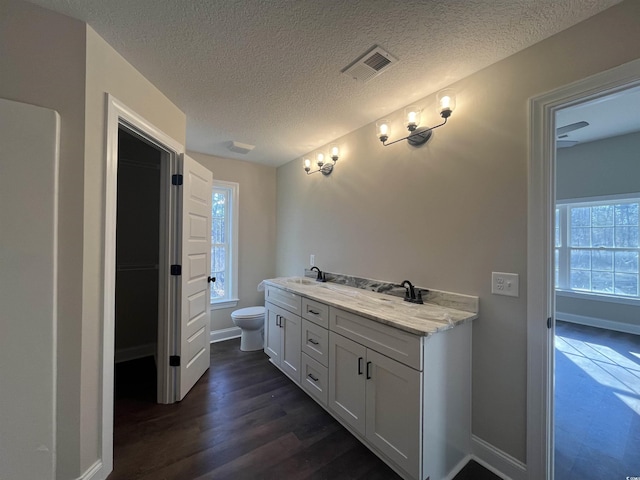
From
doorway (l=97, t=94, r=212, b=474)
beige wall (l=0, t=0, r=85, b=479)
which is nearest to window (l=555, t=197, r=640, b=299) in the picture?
doorway (l=97, t=94, r=212, b=474)

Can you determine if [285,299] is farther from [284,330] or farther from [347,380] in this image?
[347,380]

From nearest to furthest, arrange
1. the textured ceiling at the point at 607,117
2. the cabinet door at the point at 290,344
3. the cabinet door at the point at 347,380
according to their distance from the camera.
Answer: the cabinet door at the point at 347,380
the cabinet door at the point at 290,344
the textured ceiling at the point at 607,117

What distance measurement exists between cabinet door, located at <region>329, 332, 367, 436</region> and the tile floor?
1.16 metres

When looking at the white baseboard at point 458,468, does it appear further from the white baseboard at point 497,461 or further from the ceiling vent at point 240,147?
the ceiling vent at point 240,147

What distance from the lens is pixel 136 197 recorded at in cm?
306

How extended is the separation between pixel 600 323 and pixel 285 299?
4.93 m

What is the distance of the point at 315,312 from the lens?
6.84 feet

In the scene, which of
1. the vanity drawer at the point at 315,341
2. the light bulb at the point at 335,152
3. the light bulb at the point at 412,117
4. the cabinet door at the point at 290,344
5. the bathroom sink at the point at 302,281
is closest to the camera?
the light bulb at the point at 412,117

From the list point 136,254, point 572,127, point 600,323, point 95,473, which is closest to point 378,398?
point 95,473

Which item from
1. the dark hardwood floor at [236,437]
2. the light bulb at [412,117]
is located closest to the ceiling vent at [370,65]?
the light bulb at [412,117]

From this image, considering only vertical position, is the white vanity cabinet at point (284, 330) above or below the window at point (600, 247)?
below

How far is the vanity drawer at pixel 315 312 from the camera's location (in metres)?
1.97

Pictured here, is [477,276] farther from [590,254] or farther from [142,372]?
[590,254]

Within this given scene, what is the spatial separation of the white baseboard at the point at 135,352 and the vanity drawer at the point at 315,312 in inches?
87.9
